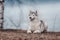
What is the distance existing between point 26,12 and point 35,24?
19 cm

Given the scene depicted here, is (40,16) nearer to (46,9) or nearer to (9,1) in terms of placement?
(46,9)

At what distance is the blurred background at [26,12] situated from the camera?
7.47 ft

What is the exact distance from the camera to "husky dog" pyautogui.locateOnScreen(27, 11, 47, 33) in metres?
2.19

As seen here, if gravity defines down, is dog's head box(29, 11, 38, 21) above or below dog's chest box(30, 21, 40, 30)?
above

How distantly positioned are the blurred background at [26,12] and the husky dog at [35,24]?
6 centimetres

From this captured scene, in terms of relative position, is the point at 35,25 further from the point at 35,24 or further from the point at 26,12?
the point at 26,12

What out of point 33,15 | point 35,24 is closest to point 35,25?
point 35,24

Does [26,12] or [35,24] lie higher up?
[26,12]

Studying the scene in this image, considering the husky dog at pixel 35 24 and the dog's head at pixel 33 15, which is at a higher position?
the dog's head at pixel 33 15

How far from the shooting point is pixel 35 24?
7.41 feet

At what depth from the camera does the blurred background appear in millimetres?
2275

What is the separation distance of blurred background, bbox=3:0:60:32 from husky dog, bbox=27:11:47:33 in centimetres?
6

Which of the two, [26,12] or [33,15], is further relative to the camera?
[26,12]

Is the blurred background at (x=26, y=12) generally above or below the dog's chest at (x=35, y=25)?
above
